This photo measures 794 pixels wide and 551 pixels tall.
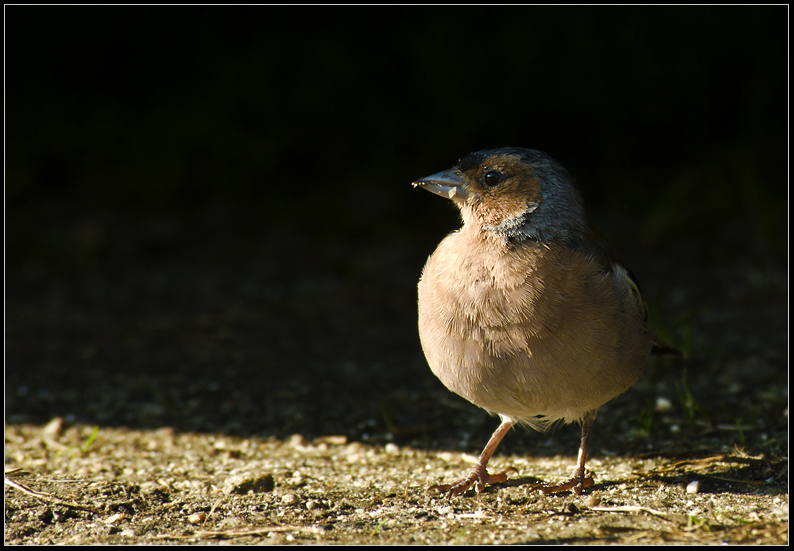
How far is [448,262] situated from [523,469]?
3.67ft

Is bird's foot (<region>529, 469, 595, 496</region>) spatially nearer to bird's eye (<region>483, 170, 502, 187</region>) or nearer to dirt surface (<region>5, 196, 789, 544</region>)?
dirt surface (<region>5, 196, 789, 544</region>)

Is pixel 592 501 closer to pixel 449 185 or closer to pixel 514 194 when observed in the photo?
pixel 514 194

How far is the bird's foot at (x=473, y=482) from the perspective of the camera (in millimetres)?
3494

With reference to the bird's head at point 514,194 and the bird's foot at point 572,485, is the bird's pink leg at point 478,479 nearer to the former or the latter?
the bird's foot at point 572,485

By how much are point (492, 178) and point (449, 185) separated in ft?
0.64

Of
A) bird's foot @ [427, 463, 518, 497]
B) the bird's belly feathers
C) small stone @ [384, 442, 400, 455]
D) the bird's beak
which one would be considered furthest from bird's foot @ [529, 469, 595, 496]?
the bird's beak

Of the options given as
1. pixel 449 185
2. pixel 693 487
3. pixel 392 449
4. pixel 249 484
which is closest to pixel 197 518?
pixel 249 484

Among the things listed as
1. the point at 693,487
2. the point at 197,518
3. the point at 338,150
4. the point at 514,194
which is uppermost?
the point at 338,150

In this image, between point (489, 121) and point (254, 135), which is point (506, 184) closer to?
point (489, 121)

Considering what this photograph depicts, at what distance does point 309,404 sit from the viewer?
4742mm

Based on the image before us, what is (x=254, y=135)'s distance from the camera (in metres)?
7.92

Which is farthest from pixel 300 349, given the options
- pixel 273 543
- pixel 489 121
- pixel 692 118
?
pixel 692 118

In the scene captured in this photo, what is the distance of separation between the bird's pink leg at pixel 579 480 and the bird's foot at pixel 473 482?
7.0 inches

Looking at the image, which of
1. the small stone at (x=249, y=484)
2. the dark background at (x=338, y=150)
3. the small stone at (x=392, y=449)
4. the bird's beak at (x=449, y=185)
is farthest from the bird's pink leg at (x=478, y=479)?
the dark background at (x=338, y=150)
